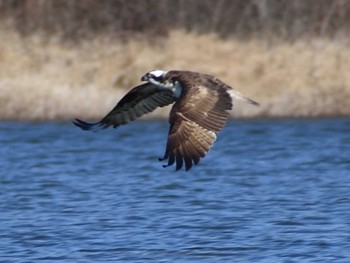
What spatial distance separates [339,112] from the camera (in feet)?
56.5

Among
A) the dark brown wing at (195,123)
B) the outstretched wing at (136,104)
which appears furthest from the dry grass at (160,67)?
the dark brown wing at (195,123)

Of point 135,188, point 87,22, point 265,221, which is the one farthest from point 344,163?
point 87,22

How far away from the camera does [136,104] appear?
Result: 997cm

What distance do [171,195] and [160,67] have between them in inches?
264

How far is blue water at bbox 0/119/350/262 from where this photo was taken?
900 centimetres

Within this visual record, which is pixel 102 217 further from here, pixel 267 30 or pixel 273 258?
pixel 267 30

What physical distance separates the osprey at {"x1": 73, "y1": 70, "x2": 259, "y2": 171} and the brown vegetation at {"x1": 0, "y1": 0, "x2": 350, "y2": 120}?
22.7 feet

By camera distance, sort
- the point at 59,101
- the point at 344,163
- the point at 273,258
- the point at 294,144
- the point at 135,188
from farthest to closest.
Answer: the point at 59,101 < the point at 294,144 < the point at 344,163 < the point at 135,188 < the point at 273,258

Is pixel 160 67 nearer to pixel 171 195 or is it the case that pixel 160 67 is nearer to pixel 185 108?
pixel 171 195

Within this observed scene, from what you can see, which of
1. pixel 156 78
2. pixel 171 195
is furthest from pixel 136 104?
pixel 171 195

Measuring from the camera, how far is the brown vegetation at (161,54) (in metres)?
17.3

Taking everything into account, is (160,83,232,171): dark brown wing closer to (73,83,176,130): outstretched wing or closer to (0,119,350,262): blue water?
(0,119,350,262): blue water

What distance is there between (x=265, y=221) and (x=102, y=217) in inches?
58.0

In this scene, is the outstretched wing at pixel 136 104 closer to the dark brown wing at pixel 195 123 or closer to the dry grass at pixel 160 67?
the dark brown wing at pixel 195 123
